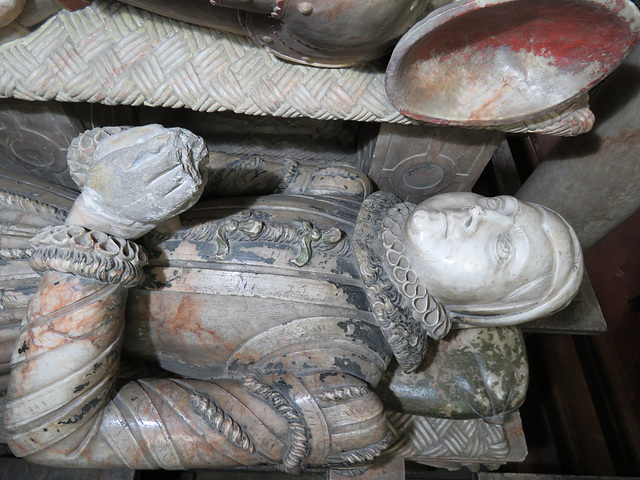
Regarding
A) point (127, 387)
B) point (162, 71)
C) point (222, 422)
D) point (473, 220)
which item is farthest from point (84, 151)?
point (473, 220)

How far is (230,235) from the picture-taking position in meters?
1.47

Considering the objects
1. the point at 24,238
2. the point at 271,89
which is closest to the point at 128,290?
the point at 24,238

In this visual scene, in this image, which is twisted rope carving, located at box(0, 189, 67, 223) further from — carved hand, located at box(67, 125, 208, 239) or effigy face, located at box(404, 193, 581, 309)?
effigy face, located at box(404, 193, 581, 309)

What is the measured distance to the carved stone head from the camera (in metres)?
1.31

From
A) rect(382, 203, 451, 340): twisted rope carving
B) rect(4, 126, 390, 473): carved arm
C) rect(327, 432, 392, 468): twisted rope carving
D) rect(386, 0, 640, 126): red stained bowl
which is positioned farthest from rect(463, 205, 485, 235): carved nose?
rect(327, 432, 392, 468): twisted rope carving

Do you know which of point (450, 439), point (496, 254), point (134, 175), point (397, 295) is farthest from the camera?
point (450, 439)

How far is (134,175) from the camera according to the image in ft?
3.70

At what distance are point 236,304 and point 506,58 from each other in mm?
1172

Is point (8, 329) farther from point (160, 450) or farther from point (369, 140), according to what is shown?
point (369, 140)

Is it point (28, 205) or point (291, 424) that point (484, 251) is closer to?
point (291, 424)

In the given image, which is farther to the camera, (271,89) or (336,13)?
(271,89)

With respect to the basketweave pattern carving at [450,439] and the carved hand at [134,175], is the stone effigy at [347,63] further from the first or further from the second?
the basketweave pattern carving at [450,439]

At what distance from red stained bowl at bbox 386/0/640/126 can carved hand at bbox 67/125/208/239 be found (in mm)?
633

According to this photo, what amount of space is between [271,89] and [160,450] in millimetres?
1174
